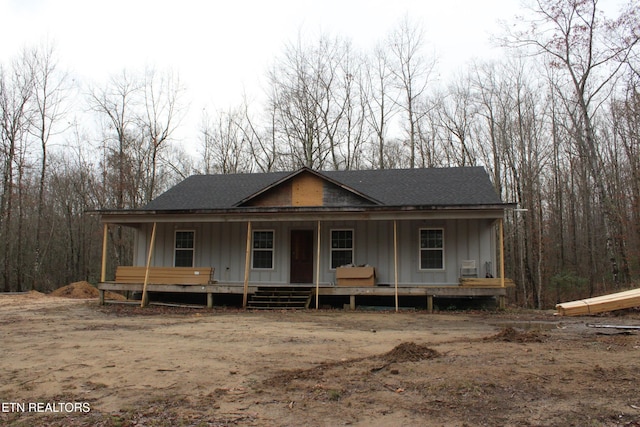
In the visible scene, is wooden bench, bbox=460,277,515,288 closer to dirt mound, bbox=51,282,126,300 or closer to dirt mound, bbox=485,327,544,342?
dirt mound, bbox=485,327,544,342

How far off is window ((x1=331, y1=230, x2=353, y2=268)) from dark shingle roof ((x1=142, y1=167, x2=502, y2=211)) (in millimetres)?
1540

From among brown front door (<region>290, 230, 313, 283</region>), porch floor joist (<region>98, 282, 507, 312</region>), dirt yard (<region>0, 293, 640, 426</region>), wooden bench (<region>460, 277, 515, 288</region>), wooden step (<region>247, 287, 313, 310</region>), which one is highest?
brown front door (<region>290, 230, 313, 283</region>)

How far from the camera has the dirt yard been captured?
14.8ft

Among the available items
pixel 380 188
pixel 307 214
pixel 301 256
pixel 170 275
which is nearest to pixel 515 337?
pixel 307 214

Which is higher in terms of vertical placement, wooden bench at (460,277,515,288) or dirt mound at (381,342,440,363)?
wooden bench at (460,277,515,288)

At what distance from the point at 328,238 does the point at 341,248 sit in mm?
564

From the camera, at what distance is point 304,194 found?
54.3 feet

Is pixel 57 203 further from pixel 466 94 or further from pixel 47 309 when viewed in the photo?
pixel 466 94

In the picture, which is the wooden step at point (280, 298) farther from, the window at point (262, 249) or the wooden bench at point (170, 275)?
the wooden bench at point (170, 275)

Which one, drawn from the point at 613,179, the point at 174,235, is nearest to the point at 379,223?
the point at 174,235

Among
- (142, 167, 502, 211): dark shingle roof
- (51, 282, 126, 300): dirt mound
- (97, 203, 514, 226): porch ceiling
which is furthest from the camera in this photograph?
(51, 282, 126, 300): dirt mound

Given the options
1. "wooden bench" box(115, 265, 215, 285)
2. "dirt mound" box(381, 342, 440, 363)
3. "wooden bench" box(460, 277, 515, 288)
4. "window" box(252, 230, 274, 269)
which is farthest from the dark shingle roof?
"dirt mound" box(381, 342, 440, 363)

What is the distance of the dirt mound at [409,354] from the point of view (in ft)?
21.5

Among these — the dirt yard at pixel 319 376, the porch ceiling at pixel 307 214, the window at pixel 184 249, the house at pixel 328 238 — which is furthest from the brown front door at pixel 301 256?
the dirt yard at pixel 319 376
